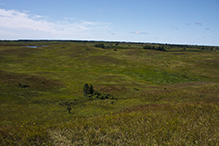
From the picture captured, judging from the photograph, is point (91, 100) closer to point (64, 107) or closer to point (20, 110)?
point (64, 107)

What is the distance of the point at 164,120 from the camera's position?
12.4 metres

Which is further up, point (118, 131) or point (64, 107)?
point (118, 131)

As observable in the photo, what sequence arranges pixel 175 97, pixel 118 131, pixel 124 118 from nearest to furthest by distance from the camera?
pixel 118 131 → pixel 124 118 → pixel 175 97

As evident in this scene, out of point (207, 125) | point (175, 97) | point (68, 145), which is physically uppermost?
point (207, 125)

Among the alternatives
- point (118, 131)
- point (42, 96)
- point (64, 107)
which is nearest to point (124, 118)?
point (118, 131)

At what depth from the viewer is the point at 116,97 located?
3869 cm

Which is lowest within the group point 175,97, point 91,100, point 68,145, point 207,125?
point 91,100

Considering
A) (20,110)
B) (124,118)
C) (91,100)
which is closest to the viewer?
(124,118)

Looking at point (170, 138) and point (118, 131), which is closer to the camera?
point (170, 138)

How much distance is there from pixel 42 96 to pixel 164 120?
1251 inches

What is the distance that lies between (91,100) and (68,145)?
26.8 metres

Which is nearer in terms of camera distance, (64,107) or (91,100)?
(64,107)

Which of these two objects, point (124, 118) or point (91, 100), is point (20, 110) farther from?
point (124, 118)

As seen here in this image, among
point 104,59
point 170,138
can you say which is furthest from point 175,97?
point 104,59
